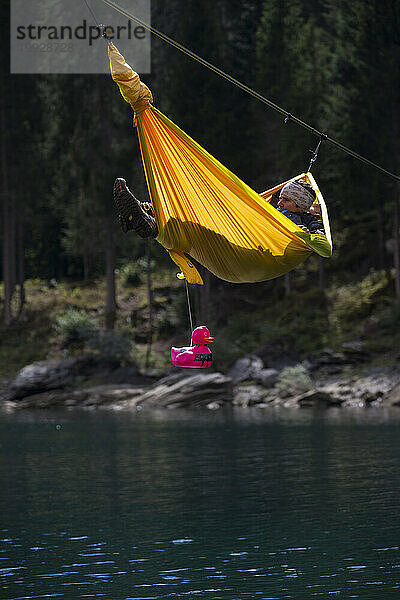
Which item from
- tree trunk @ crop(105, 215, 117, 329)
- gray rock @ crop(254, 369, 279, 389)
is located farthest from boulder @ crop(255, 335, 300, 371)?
tree trunk @ crop(105, 215, 117, 329)

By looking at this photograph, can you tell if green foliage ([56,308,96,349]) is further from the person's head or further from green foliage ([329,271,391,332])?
the person's head

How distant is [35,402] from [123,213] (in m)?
33.2

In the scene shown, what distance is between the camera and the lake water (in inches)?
531

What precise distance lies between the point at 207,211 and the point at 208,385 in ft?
102

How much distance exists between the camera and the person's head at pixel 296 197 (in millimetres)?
10883

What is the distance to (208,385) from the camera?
4122 cm

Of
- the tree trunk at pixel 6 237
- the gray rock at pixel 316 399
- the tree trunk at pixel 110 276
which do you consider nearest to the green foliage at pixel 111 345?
the tree trunk at pixel 110 276

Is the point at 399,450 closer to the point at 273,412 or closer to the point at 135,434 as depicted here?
the point at 135,434

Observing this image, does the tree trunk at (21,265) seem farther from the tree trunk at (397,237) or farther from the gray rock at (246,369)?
the tree trunk at (397,237)

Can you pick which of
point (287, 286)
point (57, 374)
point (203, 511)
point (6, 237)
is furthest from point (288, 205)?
point (6, 237)

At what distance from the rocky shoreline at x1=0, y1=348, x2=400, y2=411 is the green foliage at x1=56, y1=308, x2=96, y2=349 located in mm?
1365

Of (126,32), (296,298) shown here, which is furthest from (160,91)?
(296,298)

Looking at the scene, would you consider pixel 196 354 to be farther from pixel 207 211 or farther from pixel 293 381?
pixel 293 381

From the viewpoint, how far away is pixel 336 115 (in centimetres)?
4353
